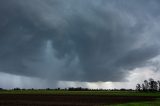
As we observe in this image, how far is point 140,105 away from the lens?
218 ft

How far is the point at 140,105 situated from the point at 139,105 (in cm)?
31

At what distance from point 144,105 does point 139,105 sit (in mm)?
1141

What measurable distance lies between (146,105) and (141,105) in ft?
3.64

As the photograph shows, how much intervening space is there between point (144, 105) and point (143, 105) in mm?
221

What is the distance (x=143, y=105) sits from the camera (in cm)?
6562

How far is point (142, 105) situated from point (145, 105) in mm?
726

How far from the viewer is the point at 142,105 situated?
65875 mm

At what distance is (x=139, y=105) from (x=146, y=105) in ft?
4.89

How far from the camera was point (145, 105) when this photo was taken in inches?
2574

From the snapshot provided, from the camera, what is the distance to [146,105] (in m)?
65.5

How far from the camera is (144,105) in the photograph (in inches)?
2579

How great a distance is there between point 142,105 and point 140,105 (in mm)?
599

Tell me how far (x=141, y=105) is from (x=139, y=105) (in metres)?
0.41

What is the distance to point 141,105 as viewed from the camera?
66125mm
